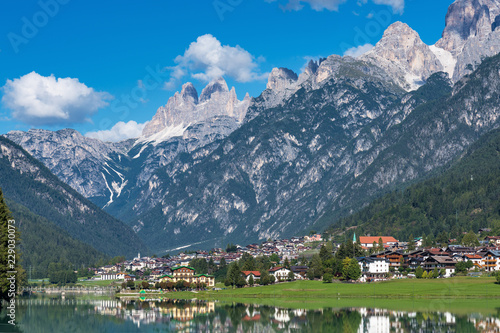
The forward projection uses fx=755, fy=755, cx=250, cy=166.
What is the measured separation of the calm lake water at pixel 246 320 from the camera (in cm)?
11431

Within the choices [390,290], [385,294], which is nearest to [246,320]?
[385,294]

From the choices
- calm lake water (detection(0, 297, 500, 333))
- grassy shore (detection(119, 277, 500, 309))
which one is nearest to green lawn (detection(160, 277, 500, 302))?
grassy shore (detection(119, 277, 500, 309))

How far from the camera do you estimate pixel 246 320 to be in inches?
5079

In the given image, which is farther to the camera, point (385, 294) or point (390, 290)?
point (390, 290)

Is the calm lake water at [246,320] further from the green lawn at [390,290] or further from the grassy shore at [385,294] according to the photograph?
the green lawn at [390,290]

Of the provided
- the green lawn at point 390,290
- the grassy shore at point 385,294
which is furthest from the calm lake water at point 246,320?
the green lawn at point 390,290

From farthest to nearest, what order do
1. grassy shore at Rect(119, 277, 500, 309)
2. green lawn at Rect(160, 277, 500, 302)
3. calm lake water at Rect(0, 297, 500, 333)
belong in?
green lawn at Rect(160, 277, 500, 302) < grassy shore at Rect(119, 277, 500, 309) < calm lake water at Rect(0, 297, 500, 333)

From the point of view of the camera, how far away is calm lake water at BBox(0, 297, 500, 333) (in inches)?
4500

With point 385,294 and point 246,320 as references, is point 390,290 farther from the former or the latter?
point 246,320

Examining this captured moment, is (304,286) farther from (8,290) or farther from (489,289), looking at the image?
(8,290)

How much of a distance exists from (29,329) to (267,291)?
88.3m

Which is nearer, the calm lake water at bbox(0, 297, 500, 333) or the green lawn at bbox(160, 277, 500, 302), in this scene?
the calm lake water at bbox(0, 297, 500, 333)

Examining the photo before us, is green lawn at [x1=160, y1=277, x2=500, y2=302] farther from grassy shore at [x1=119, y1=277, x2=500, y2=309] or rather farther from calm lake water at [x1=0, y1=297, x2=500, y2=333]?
calm lake water at [x1=0, y1=297, x2=500, y2=333]

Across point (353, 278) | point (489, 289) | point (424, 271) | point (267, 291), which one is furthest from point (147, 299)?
point (489, 289)
